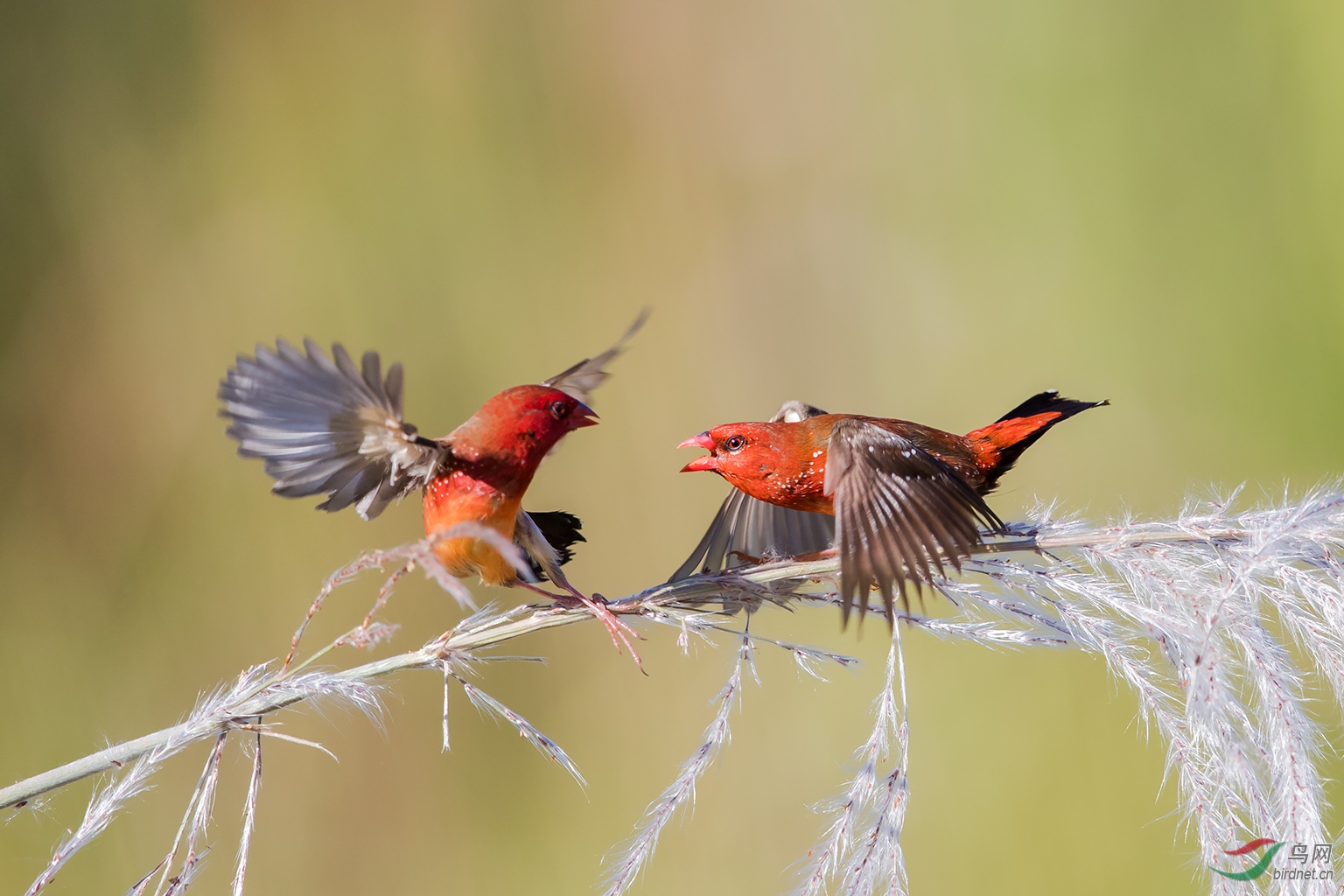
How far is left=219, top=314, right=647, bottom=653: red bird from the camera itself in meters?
1.02

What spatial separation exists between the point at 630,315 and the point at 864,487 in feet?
5.03

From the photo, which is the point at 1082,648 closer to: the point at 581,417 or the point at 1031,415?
the point at 1031,415

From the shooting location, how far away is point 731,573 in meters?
1.10

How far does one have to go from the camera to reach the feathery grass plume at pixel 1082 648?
0.89 metres

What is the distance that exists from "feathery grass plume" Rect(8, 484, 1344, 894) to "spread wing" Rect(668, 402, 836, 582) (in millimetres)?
497

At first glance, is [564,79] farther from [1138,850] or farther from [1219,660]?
[1138,850]

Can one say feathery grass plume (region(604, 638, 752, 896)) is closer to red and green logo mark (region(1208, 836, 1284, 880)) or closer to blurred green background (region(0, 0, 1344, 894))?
red and green logo mark (region(1208, 836, 1284, 880))

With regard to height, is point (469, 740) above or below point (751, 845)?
above

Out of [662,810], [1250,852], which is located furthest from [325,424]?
[1250,852]

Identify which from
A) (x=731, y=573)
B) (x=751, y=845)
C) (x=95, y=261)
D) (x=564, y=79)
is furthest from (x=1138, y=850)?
(x=95, y=261)

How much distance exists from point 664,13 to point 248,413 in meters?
2.06

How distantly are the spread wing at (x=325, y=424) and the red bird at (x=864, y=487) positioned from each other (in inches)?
18.5

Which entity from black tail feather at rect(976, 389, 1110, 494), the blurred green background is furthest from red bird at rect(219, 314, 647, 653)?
the blurred green background

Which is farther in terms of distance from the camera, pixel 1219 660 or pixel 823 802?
pixel 823 802
